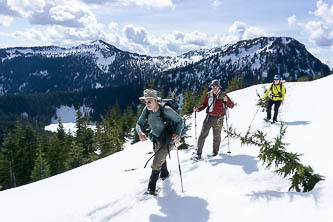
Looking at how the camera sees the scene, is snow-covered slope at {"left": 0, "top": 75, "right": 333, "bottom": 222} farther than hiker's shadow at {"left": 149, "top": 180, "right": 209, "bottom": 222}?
No

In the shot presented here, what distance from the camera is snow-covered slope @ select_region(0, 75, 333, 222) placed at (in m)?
4.01

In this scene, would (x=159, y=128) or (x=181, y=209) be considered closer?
(x=181, y=209)

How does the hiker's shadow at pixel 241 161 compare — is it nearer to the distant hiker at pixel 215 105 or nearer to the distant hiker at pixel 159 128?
the distant hiker at pixel 215 105

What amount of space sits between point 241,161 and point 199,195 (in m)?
2.47

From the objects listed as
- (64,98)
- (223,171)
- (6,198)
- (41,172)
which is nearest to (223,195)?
(223,171)

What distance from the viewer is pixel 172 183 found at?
20.5 feet

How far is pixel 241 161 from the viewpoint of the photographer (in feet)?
23.6

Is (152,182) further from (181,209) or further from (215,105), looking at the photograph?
(215,105)

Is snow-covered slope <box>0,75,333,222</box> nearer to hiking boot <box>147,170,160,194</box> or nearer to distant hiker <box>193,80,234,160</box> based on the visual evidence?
hiking boot <box>147,170,160,194</box>

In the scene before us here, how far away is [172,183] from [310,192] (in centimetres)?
325

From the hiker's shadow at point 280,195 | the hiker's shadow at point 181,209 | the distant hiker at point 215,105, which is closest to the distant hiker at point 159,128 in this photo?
the hiker's shadow at point 181,209

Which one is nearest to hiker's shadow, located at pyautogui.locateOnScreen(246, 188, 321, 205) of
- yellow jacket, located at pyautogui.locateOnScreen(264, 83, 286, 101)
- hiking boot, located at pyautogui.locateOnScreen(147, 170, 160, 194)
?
hiking boot, located at pyautogui.locateOnScreen(147, 170, 160, 194)

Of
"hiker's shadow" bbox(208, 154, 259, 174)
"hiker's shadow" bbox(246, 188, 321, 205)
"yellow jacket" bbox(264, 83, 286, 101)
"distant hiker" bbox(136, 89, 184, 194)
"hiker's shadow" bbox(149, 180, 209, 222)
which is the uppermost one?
"yellow jacket" bbox(264, 83, 286, 101)

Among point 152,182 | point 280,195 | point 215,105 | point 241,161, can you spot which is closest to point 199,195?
point 152,182
